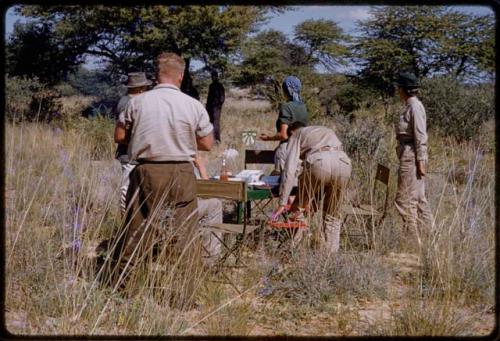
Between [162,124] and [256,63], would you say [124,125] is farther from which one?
[256,63]

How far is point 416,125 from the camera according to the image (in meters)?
5.70

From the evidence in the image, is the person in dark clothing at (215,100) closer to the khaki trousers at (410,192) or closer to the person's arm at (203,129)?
the khaki trousers at (410,192)

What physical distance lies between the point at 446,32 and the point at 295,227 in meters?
22.5

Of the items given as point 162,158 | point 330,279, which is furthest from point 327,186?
point 162,158

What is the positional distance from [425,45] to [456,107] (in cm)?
1196

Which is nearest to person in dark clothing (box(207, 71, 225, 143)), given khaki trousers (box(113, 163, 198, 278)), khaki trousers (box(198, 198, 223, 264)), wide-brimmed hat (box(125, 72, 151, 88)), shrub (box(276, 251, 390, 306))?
wide-brimmed hat (box(125, 72, 151, 88))

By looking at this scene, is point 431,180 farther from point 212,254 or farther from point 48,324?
point 48,324

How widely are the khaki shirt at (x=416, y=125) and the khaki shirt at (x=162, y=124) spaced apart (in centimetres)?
231

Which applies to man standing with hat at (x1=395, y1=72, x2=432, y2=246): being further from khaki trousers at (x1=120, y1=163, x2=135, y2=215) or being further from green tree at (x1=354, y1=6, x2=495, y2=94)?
green tree at (x1=354, y1=6, x2=495, y2=94)

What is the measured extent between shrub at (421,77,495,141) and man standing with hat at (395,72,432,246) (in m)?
6.88

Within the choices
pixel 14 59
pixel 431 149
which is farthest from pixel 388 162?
pixel 14 59

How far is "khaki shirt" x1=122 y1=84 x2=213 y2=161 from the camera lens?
4.14 metres

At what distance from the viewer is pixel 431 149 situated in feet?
33.6

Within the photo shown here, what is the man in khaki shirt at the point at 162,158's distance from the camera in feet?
13.6
